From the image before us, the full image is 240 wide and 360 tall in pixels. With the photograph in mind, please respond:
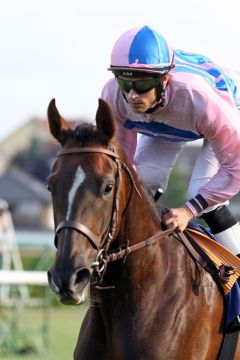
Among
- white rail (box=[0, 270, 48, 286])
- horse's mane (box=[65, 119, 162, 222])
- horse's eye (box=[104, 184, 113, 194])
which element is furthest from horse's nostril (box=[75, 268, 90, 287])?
white rail (box=[0, 270, 48, 286])

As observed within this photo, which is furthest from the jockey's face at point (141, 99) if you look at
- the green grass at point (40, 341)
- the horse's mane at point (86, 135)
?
the green grass at point (40, 341)

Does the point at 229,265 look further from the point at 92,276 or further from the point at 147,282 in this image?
the point at 92,276

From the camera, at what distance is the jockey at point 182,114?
5.50 metres

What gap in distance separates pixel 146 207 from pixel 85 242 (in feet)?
2.29

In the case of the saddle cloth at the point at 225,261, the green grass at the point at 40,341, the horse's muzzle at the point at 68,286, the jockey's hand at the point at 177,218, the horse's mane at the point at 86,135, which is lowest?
the green grass at the point at 40,341

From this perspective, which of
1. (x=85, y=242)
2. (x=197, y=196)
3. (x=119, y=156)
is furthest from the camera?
(x=197, y=196)

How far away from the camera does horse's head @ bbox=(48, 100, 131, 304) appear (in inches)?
185

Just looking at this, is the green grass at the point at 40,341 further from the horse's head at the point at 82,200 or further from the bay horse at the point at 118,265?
the horse's head at the point at 82,200

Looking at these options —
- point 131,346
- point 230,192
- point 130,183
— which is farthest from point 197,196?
point 131,346

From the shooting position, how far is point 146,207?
541 cm

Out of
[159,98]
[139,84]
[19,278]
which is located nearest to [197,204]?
[159,98]

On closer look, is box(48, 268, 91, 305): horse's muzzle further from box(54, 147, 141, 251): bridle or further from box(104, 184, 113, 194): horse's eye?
box(104, 184, 113, 194): horse's eye

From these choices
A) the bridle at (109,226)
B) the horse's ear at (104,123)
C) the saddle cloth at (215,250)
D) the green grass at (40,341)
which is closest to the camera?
the bridle at (109,226)

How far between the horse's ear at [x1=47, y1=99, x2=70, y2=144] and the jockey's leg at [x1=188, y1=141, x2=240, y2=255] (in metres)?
1.20
